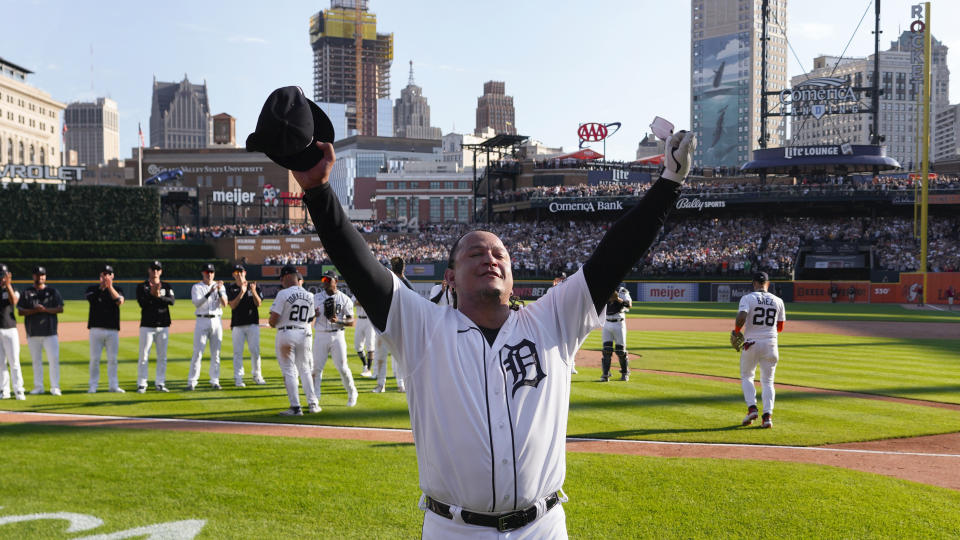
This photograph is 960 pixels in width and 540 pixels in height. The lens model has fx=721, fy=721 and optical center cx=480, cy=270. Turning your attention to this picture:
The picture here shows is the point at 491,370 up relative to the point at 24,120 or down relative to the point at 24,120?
down

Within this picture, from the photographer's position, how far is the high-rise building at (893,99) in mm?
152375

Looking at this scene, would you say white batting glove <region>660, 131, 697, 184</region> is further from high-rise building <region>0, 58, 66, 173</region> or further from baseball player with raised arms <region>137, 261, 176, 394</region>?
high-rise building <region>0, 58, 66, 173</region>

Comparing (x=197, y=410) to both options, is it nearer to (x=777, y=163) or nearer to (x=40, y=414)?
(x=40, y=414)

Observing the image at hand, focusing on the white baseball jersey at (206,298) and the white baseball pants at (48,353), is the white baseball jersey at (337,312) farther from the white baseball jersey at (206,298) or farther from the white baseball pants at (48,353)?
the white baseball pants at (48,353)

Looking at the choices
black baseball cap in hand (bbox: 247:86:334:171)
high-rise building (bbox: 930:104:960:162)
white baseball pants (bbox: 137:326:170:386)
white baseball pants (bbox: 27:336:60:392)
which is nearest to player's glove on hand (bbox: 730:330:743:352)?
black baseball cap in hand (bbox: 247:86:334:171)

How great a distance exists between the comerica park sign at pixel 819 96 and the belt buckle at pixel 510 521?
60.7 meters

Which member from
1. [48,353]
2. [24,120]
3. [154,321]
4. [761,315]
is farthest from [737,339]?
[24,120]

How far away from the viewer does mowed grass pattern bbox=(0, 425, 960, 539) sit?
20.9ft

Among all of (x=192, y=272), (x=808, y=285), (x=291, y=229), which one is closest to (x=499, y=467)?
(x=808, y=285)

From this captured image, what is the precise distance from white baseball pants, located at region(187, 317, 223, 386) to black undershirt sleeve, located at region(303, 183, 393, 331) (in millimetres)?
12036

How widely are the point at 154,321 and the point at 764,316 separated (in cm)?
1111

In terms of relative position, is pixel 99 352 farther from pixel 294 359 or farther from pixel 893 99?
pixel 893 99

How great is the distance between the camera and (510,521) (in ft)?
10.2

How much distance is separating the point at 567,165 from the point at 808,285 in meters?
33.1
